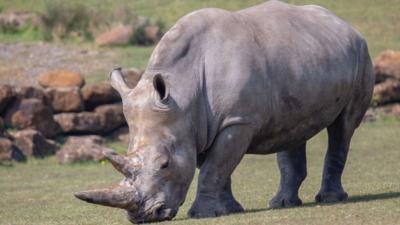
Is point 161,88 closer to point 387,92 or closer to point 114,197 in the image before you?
point 114,197

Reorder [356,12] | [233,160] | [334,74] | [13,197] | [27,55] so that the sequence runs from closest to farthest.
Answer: [233,160] → [334,74] → [13,197] → [27,55] → [356,12]

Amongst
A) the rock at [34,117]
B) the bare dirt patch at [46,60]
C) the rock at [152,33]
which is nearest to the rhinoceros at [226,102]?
the rock at [34,117]

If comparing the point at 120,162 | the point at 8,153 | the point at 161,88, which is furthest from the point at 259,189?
the point at 8,153

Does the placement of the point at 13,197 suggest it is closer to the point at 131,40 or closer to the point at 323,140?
the point at 323,140

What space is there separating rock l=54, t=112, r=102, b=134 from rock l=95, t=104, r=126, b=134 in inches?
3.5

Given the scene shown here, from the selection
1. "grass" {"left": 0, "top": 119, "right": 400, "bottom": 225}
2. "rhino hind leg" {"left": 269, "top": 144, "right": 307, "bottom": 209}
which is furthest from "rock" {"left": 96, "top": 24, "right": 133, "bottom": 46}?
"rhino hind leg" {"left": 269, "top": 144, "right": 307, "bottom": 209}

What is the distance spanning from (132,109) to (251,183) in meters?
6.53

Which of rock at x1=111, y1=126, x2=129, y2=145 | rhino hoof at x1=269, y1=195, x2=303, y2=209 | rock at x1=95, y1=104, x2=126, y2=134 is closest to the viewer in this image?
rhino hoof at x1=269, y1=195, x2=303, y2=209

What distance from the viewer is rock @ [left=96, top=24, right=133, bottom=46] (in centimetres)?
3581

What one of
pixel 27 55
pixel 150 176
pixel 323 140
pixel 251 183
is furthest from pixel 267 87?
pixel 27 55

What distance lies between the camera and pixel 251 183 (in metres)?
18.9

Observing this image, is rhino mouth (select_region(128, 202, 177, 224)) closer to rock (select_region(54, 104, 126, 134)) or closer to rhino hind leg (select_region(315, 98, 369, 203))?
rhino hind leg (select_region(315, 98, 369, 203))

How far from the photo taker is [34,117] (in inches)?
1031

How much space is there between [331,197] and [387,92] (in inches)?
587
